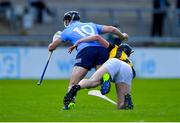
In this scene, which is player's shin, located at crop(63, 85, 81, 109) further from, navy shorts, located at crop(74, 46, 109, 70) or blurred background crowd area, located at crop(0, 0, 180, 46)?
blurred background crowd area, located at crop(0, 0, 180, 46)

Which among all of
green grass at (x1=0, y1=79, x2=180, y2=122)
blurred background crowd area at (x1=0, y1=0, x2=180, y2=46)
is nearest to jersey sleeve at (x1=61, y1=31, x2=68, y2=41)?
green grass at (x1=0, y1=79, x2=180, y2=122)

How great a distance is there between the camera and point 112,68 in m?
16.2

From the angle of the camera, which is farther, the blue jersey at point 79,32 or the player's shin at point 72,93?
the blue jersey at point 79,32

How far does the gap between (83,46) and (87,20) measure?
62.0 ft

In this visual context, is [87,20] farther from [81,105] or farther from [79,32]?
[79,32]

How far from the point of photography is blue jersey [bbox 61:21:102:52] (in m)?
17.1

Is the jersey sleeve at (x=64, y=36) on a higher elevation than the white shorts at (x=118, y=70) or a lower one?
higher

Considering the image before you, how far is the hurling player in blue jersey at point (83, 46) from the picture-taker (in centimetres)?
1711

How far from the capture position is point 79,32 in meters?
17.2

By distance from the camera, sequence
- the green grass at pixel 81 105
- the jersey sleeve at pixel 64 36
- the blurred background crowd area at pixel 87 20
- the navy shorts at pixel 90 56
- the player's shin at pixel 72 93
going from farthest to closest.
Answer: the blurred background crowd area at pixel 87 20 → the jersey sleeve at pixel 64 36 → the navy shorts at pixel 90 56 → the player's shin at pixel 72 93 → the green grass at pixel 81 105

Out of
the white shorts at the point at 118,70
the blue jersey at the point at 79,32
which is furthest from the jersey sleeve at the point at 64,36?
the white shorts at the point at 118,70

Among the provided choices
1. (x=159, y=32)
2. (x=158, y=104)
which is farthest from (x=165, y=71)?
(x=158, y=104)

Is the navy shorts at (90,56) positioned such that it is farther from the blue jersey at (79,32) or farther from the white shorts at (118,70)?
the white shorts at (118,70)

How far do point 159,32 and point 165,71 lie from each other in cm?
290
